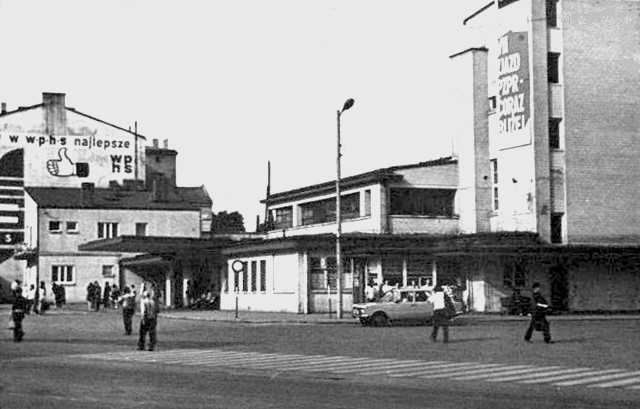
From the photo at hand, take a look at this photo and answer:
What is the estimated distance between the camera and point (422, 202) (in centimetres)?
5978

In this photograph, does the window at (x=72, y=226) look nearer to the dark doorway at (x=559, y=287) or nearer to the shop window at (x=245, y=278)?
the shop window at (x=245, y=278)

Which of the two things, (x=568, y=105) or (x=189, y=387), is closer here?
(x=189, y=387)

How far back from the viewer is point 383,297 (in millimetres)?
41125

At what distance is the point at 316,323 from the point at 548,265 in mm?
16430

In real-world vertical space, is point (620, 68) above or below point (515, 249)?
above

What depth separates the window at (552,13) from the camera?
55625 mm

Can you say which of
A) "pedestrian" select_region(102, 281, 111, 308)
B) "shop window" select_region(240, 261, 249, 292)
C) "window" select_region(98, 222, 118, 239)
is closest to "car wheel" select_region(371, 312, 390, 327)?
"shop window" select_region(240, 261, 249, 292)

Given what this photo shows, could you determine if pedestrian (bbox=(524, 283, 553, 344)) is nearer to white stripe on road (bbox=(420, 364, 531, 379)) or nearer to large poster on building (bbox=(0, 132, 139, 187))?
white stripe on road (bbox=(420, 364, 531, 379))

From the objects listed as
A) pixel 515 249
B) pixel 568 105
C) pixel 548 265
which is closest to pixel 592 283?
pixel 548 265

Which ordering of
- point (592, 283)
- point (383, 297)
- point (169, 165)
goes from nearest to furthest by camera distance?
point (383, 297)
point (592, 283)
point (169, 165)

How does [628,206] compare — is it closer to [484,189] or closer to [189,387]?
[484,189]

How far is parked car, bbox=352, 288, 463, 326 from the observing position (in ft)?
131

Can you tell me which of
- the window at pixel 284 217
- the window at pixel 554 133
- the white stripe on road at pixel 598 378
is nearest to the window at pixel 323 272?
the window at pixel 554 133

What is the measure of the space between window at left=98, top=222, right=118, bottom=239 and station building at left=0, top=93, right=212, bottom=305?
0.07 metres
